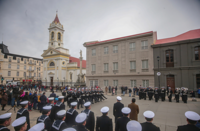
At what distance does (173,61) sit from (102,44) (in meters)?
15.5

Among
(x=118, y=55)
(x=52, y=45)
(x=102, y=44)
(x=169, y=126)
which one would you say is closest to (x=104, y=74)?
(x=118, y=55)

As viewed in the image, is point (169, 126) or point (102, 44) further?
point (102, 44)

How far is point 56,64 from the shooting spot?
46906 mm

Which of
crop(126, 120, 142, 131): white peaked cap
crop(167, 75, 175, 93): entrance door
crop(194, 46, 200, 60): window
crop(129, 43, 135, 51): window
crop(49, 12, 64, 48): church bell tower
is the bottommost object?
crop(167, 75, 175, 93): entrance door

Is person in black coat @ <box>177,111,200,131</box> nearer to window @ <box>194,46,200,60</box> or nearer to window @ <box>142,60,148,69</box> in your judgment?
window @ <box>194,46,200,60</box>

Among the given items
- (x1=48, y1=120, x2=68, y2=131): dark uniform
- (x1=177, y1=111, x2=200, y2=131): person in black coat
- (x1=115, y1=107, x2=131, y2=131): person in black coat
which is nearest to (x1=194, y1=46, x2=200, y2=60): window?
(x1=177, y1=111, x2=200, y2=131): person in black coat

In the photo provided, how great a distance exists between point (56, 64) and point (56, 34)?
14137 mm

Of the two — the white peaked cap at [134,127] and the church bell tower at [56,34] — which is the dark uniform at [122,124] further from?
the church bell tower at [56,34]

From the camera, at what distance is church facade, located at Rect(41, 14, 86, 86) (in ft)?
153

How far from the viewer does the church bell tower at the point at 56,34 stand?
5106 centimetres

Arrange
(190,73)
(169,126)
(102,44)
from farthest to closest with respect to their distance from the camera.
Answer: (102,44) < (190,73) < (169,126)

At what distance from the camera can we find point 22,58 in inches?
2190

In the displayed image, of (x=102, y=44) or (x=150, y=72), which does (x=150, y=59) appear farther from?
(x=102, y=44)

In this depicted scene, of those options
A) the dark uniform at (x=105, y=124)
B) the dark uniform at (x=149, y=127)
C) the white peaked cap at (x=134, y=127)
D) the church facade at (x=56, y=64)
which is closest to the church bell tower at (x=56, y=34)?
the church facade at (x=56, y=64)
